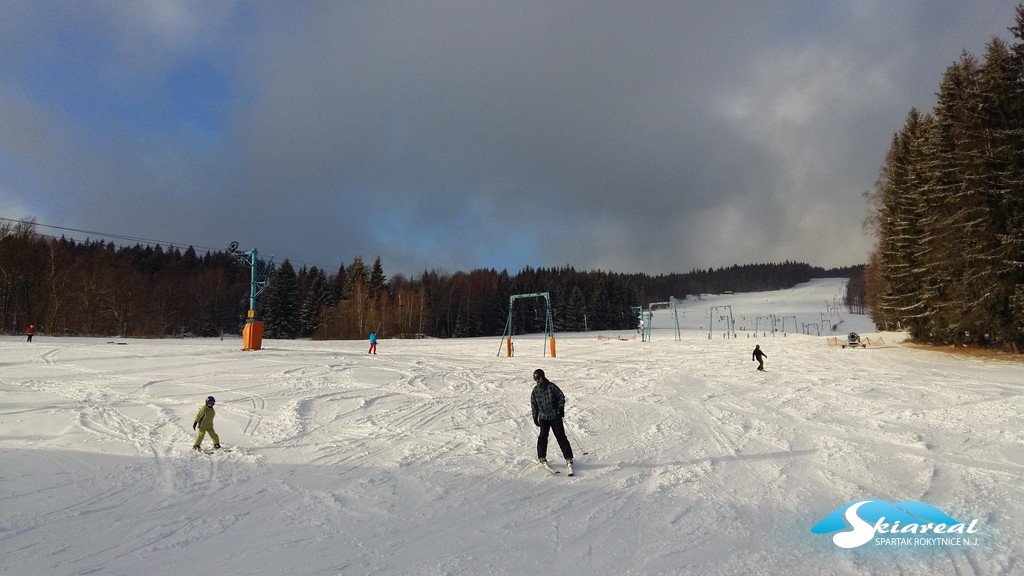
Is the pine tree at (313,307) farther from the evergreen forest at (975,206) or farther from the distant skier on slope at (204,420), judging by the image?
the evergreen forest at (975,206)

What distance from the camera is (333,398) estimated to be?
1467cm

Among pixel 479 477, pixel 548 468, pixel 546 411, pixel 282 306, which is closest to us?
pixel 479 477

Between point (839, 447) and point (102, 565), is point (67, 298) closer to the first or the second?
point (102, 565)

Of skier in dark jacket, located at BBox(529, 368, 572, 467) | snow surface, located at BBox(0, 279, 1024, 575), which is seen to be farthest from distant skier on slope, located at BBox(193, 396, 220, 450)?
skier in dark jacket, located at BBox(529, 368, 572, 467)

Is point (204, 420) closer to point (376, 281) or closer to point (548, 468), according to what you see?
point (548, 468)

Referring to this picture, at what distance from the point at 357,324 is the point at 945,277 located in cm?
6259

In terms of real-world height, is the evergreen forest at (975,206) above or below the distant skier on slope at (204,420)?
above

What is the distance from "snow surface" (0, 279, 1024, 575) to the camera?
196 inches

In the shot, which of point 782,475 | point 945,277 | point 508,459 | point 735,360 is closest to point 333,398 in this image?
point 508,459

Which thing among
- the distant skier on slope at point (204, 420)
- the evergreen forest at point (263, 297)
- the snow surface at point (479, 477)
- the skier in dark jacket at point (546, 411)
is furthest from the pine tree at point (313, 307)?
the skier in dark jacket at point (546, 411)

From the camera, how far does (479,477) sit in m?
7.75

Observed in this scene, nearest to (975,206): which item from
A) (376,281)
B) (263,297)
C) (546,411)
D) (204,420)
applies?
(546,411)

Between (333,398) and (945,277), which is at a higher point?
(945,277)

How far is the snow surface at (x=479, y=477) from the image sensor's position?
498cm
